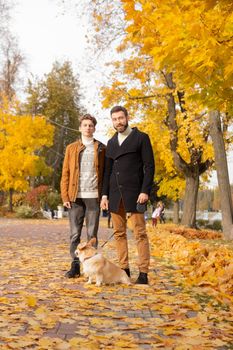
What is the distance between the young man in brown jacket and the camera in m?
6.79

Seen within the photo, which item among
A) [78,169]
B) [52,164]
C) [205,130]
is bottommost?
[78,169]

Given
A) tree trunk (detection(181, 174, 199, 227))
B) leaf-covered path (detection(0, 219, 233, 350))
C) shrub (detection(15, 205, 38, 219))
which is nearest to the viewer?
leaf-covered path (detection(0, 219, 233, 350))

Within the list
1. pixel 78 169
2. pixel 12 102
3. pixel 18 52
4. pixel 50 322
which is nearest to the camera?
pixel 50 322

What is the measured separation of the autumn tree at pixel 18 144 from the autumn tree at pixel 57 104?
539 inches

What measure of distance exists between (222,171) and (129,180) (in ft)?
30.1

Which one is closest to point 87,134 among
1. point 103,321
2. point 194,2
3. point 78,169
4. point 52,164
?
point 78,169

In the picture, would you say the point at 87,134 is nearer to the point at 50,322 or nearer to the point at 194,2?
the point at 194,2

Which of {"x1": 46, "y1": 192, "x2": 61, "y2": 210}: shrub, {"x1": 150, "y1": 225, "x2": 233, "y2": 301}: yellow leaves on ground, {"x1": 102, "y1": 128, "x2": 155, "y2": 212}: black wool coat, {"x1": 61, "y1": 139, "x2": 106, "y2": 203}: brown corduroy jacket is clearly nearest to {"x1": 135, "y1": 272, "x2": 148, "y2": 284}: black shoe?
{"x1": 150, "y1": 225, "x2": 233, "y2": 301}: yellow leaves on ground

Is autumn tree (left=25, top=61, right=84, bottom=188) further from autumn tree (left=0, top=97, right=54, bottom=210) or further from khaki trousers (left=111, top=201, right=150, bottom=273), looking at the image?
khaki trousers (left=111, top=201, right=150, bottom=273)

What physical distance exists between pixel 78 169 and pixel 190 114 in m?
12.4

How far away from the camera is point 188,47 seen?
5695 millimetres

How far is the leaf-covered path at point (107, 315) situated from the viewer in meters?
3.80

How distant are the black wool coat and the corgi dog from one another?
1.98ft

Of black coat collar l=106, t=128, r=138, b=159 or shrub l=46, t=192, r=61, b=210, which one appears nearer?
black coat collar l=106, t=128, r=138, b=159
